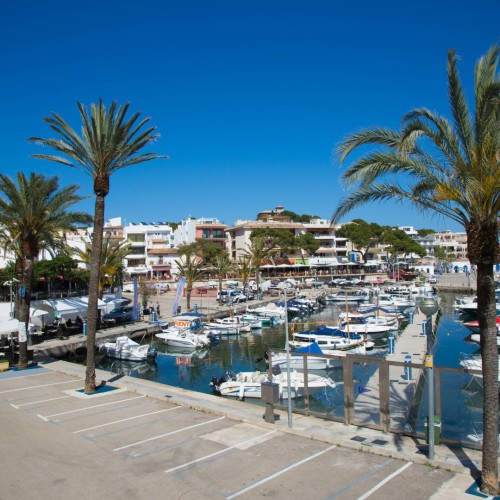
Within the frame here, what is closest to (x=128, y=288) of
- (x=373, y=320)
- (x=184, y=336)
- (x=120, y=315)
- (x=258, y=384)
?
(x=120, y=315)

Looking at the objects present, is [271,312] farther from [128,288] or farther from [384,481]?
[384,481]

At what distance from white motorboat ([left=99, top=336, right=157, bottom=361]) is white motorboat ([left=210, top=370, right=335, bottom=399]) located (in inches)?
405

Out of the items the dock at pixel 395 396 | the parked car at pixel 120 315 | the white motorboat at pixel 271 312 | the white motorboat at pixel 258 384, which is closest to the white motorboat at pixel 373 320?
the white motorboat at pixel 271 312

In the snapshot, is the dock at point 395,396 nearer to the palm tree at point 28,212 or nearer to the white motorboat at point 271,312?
the palm tree at point 28,212

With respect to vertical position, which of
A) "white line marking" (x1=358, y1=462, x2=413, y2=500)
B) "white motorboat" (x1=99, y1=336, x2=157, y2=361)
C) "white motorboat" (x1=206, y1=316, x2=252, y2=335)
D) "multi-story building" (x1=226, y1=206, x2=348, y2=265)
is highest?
"multi-story building" (x1=226, y1=206, x2=348, y2=265)

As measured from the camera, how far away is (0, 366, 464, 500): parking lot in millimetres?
9695

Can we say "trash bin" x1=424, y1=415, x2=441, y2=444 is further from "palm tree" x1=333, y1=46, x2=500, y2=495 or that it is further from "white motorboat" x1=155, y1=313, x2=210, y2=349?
"white motorboat" x1=155, y1=313, x2=210, y2=349

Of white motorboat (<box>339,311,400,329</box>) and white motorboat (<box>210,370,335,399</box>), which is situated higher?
white motorboat (<box>339,311,400,329</box>)

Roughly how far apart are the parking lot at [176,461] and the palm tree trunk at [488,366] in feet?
3.74

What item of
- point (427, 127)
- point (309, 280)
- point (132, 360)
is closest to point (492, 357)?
point (427, 127)

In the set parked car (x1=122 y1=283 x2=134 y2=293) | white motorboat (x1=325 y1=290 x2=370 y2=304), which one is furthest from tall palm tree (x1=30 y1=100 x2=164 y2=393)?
parked car (x1=122 y1=283 x2=134 y2=293)

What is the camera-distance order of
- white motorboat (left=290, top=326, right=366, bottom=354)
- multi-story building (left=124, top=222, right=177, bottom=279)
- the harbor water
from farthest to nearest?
multi-story building (left=124, top=222, right=177, bottom=279), white motorboat (left=290, top=326, right=366, bottom=354), the harbor water

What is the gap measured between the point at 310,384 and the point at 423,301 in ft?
39.1

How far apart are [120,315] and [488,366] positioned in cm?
4088
